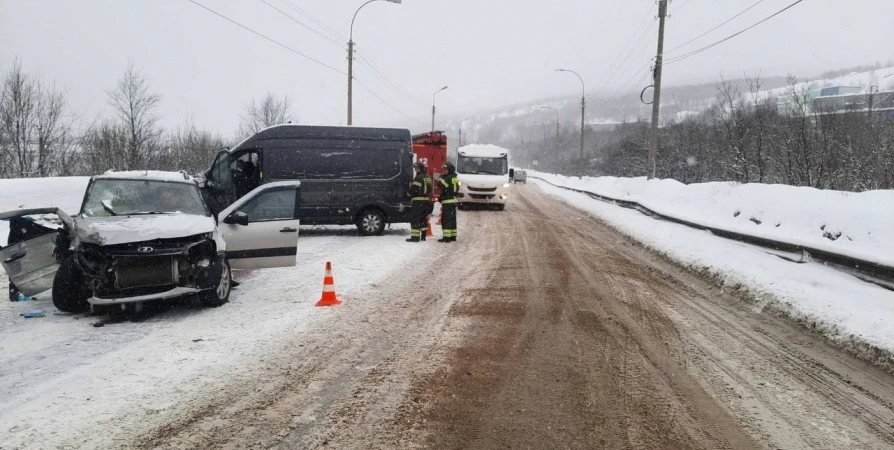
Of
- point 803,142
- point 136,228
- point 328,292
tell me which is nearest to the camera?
point 136,228

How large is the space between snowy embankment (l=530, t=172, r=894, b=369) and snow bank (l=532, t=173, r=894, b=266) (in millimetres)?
19

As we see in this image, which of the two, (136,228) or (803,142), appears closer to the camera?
(136,228)

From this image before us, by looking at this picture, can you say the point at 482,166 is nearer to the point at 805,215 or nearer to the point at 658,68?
the point at 658,68

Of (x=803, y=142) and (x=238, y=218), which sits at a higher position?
(x=803, y=142)

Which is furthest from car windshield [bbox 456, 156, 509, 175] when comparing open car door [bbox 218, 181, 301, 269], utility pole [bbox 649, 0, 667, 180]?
open car door [bbox 218, 181, 301, 269]

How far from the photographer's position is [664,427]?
3.43 meters

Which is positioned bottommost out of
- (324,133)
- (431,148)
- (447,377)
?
(447,377)

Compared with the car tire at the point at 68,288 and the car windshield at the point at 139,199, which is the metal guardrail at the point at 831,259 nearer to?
the car windshield at the point at 139,199

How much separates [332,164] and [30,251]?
7303 millimetres

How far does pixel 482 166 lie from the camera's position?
21.5 meters

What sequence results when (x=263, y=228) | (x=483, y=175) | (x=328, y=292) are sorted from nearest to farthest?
(x=328, y=292)
(x=263, y=228)
(x=483, y=175)

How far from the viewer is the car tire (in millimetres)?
5938

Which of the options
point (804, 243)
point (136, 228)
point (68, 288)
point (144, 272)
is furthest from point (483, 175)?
point (68, 288)

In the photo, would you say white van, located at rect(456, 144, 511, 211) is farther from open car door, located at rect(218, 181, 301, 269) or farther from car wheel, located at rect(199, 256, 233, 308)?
car wheel, located at rect(199, 256, 233, 308)
